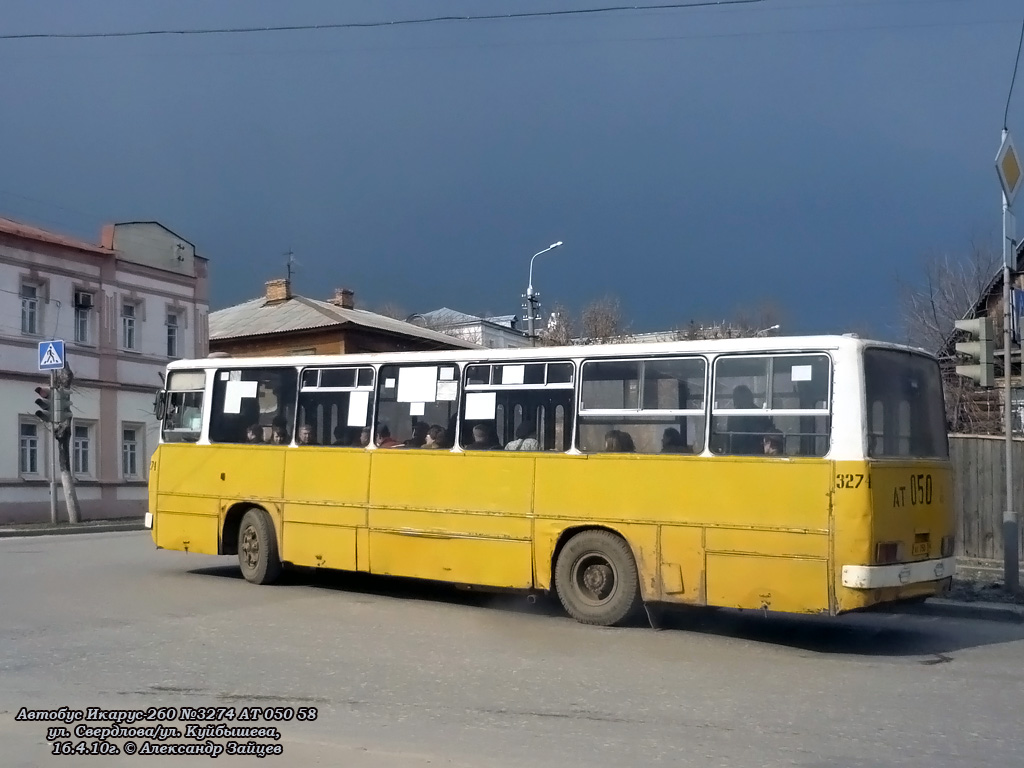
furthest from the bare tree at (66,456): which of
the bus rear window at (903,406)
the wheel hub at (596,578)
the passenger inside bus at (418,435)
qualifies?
the bus rear window at (903,406)

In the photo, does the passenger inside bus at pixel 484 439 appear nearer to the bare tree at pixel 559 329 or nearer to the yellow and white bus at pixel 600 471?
the yellow and white bus at pixel 600 471

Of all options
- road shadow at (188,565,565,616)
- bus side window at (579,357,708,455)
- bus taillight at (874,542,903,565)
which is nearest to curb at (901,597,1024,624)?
bus taillight at (874,542,903,565)

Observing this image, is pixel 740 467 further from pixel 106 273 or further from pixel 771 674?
pixel 106 273

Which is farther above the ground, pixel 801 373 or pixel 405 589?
pixel 801 373

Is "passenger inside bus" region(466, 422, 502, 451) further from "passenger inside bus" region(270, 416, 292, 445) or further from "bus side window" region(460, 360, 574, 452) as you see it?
"passenger inside bus" region(270, 416, 292, 445)

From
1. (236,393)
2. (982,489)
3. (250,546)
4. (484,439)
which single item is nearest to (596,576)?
(484,439)

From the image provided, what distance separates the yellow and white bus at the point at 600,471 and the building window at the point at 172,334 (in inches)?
913

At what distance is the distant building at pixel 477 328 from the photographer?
7738cm

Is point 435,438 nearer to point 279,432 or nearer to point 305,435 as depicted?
point 305,435

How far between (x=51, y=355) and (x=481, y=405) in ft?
58.3

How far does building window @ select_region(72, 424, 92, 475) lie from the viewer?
33.8 metres

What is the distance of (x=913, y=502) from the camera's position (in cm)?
1057

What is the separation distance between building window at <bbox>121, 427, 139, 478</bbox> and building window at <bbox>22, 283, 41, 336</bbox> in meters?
4.76

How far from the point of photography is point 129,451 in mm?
35812
